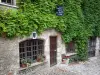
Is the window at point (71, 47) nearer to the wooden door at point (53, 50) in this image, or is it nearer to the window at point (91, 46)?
the wooden door at point (53, 50)

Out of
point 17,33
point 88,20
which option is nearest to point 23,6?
point 17,33

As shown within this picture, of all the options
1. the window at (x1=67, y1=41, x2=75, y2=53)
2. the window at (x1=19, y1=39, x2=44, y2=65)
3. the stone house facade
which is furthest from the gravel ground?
the window at (x1=67, y1=41, x2=75, y2=53)

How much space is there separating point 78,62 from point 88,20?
3.13 meters

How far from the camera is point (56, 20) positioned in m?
9.10

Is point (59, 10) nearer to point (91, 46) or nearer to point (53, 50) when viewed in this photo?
point (53, 50)

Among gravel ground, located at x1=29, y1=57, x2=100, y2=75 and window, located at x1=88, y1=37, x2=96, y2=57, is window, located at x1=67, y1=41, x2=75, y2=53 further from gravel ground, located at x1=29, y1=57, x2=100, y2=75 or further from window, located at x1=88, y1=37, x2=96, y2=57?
window, located at x1=88, y1=37, x2=96, y2=57

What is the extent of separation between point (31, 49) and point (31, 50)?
52 millimetres

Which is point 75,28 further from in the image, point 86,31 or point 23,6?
point 23,6

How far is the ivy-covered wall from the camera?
678cm

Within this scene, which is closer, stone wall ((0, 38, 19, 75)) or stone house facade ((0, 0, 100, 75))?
stone wall ((0, 38, 19, 75))

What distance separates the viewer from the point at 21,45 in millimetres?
7816

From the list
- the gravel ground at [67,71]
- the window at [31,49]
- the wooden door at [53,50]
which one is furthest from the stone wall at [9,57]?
the wooden door at [53,50]

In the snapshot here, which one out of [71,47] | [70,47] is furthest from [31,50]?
[71,47]

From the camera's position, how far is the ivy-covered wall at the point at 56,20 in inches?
267
